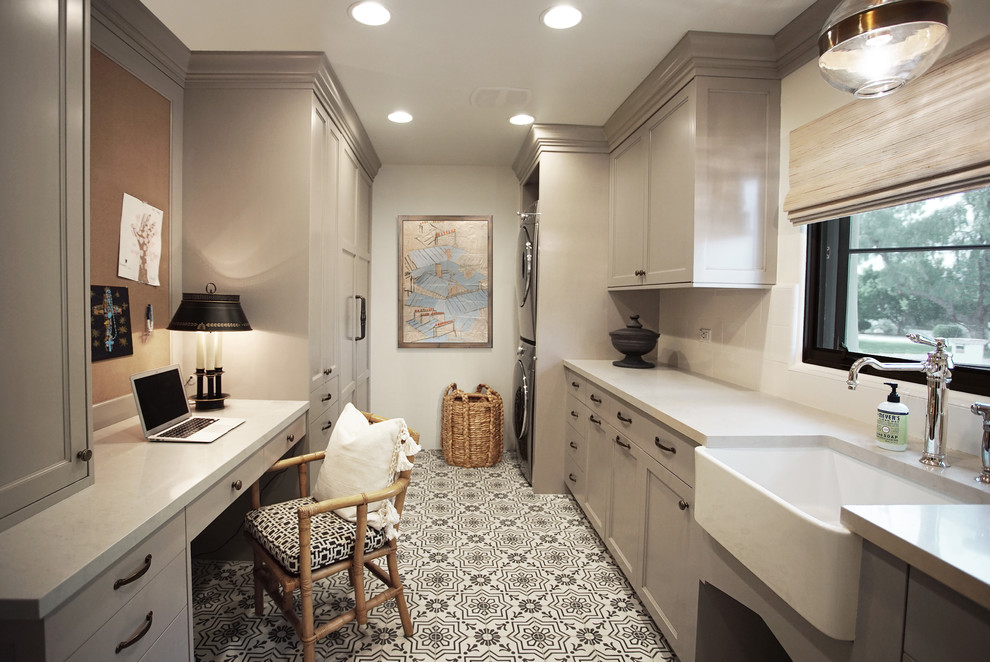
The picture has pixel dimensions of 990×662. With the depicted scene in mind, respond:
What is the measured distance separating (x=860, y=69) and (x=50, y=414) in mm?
2090

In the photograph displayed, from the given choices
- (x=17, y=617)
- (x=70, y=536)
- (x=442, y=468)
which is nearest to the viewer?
(x=17, y=617)

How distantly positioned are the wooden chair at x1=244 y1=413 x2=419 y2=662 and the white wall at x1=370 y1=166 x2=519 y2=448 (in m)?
2.24

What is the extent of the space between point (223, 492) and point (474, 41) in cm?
206

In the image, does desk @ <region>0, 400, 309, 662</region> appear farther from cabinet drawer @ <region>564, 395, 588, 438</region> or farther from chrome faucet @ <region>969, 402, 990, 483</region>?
chrome faucet @ <region>969, 402, 990, 483</region>

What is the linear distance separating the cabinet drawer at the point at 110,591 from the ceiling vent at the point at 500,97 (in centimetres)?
242

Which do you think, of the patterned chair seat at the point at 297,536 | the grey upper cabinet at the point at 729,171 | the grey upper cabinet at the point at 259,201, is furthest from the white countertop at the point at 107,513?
the grey upper cabinet at the point at 729,171

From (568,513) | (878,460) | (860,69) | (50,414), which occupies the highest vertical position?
(860,69)

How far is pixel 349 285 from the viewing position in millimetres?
3090

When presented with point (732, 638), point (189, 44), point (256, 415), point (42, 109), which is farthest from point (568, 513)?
point (189, 44)

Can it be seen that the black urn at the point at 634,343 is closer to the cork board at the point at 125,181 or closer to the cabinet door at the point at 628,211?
the cabinet door at the point at 628,211

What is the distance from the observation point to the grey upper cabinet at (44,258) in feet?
3.32

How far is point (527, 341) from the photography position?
11.3ft

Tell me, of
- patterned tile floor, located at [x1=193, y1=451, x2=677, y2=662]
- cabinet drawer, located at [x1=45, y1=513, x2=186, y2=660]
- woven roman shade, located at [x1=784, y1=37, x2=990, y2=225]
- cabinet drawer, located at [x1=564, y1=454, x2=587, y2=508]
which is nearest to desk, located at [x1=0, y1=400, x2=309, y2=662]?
cabinet drawer, located at [x1=45, y1=513, x2=186, y2=660]

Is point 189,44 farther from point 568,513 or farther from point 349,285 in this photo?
point 568,513
